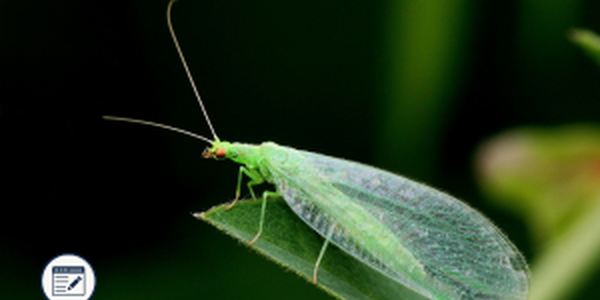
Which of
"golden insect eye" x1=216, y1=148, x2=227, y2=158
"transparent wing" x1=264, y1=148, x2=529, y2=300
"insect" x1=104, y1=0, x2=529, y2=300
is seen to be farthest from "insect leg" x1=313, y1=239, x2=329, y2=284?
"golden insect eye" x1=216, y1=148, x2=227, y2=158

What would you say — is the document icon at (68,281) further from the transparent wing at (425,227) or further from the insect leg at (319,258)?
the insect leg at (319,258)

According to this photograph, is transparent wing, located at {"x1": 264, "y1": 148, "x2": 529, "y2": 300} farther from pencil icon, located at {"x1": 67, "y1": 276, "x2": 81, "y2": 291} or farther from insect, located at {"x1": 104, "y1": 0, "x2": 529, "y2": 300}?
pencil icon, located at {"x1": 67, "y1": 276, "x2": 81, "y2": 291}

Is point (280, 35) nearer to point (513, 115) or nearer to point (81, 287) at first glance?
point (513, 115)

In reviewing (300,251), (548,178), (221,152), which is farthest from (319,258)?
(548,178)

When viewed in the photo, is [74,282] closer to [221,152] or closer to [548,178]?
[221,152]

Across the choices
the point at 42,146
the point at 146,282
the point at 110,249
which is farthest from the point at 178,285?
the point at 42,146

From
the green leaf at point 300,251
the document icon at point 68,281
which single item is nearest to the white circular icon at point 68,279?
the document icon at point 68,281
